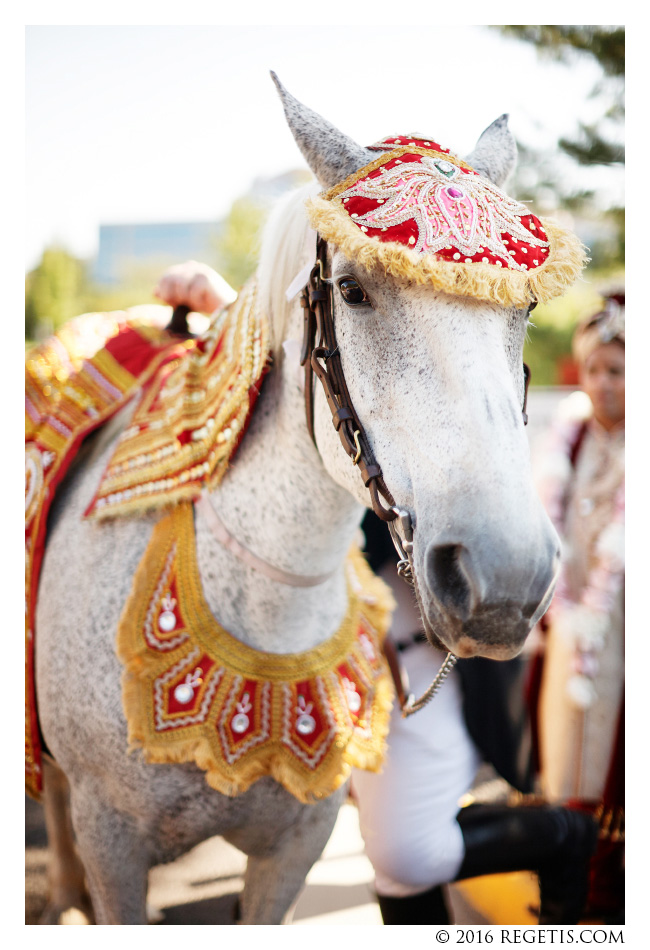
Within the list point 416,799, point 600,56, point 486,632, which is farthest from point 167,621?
point 600,56

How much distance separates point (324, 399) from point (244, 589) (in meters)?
0.44

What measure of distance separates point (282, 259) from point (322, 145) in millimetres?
218

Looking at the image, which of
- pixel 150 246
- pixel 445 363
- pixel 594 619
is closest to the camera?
pixel 445 363

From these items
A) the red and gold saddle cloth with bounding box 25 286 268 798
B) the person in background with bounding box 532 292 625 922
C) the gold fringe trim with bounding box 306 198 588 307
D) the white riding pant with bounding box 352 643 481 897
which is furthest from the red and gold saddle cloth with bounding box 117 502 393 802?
the person in background with bounding box 532 292 625 922

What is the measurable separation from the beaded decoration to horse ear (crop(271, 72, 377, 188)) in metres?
0.06

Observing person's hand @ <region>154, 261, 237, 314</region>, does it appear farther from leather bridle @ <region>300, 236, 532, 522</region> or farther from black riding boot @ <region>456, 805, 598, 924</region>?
black riding boot @ <region>456, 805, 598, 924</region>

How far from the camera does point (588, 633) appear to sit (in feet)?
8.96

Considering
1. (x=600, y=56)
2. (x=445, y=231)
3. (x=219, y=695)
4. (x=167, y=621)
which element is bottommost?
(x=219, y=695)

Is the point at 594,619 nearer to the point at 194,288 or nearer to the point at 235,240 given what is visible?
the point at 194,288

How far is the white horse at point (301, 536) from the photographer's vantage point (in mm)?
876

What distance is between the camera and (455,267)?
936mm

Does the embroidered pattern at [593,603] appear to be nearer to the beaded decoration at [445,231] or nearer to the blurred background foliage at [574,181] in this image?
the blurred background foliage at [574,181]

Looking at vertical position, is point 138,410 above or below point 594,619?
above

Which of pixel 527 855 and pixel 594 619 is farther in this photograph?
pixel 594 619
